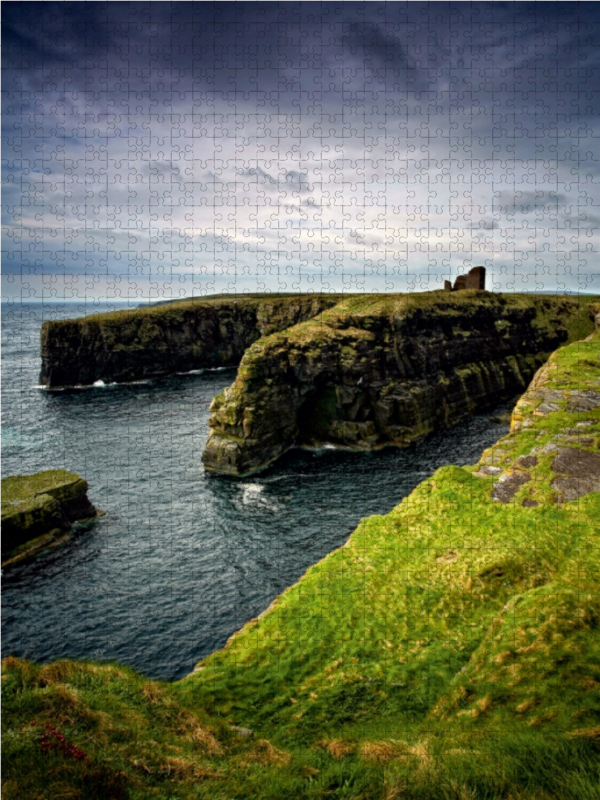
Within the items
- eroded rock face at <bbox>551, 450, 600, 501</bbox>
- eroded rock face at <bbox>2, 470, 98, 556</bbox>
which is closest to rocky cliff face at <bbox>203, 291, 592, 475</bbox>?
eroded rock face at <bbox>2, 470, 98, 556</bbox>

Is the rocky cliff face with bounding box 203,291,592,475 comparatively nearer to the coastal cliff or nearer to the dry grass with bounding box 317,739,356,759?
the coastal cliff

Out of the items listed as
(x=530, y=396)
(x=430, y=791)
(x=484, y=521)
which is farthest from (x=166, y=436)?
(x=430, y=791)

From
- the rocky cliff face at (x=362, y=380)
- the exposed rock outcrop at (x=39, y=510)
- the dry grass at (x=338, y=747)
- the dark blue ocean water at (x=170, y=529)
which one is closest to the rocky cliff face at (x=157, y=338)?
the dark blue ocean water at (x=170, y=529)

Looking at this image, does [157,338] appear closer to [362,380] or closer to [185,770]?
[362,380]

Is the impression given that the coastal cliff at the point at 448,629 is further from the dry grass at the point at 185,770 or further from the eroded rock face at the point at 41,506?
the eroded rock face at the point at 41,506

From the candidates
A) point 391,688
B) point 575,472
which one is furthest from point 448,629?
point 575,472

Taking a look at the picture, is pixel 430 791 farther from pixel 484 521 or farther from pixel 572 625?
pixel 484 521

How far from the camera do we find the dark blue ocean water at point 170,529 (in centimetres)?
3582

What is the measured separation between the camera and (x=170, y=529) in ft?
165

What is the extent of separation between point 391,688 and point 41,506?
41682mm

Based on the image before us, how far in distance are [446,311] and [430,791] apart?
9651cm

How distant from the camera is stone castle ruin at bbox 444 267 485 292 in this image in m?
121

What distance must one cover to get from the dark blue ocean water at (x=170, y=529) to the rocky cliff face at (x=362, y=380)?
3.70 m

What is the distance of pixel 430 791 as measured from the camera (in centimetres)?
902
